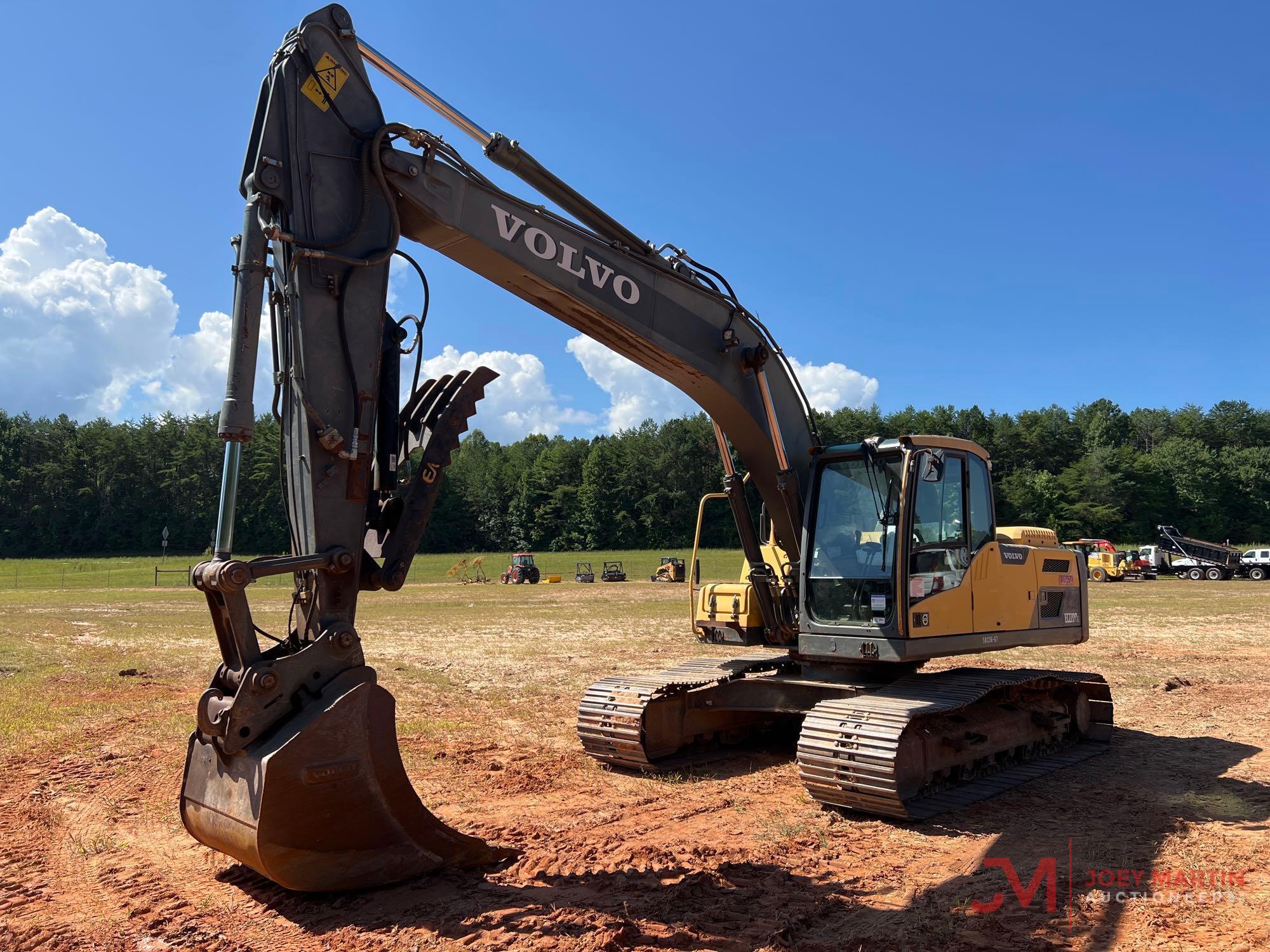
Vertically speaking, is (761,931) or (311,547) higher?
(311,547)

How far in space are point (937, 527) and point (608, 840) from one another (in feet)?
13.8

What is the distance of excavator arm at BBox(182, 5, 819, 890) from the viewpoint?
17.3ft

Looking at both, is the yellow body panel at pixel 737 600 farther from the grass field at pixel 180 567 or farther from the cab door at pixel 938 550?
the grass field at pixel 180 567

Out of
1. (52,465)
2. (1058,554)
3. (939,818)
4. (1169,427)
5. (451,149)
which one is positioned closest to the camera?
(451,149)

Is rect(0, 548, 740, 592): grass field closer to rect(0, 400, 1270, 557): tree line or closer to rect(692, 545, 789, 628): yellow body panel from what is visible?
rect(0, 400, 1270, 557): tree line

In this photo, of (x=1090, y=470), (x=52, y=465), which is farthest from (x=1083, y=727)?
(x=52, y=465)

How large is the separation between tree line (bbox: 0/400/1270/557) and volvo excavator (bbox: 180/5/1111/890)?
7209 cm

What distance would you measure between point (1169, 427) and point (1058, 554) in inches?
5082

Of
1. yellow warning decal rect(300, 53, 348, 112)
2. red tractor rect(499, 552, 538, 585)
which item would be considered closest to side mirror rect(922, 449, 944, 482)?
yellow warning decal rect(300, 53, 348, 112)

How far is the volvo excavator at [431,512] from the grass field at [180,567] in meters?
37.5

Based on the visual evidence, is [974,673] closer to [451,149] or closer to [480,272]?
[480,272]

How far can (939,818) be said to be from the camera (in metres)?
7.88

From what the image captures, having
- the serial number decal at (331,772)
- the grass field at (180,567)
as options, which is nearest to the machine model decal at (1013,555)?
the serial number decal at (331,772)
